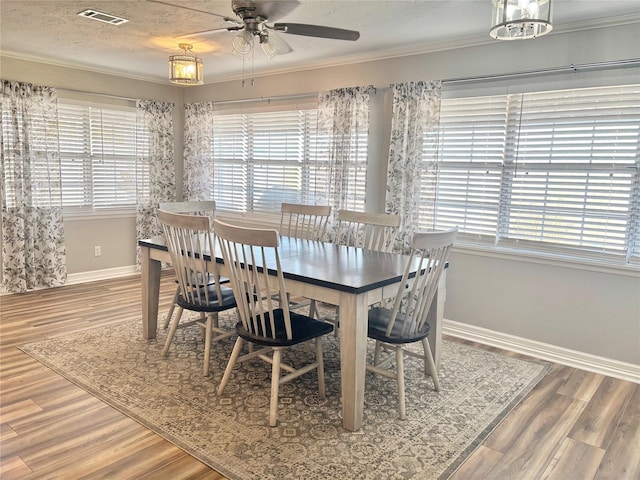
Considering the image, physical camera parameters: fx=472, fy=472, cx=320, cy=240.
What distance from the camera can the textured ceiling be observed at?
3049 mm

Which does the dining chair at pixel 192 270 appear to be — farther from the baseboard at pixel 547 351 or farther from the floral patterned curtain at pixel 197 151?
the floral patterned curtain at pixel 197 151

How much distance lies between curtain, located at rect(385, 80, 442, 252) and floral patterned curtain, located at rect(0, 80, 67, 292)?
3.57 m

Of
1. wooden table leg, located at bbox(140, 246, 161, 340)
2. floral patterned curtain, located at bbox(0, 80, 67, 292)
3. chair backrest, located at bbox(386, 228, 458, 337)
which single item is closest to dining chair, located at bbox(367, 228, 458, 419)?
chair backrest, located at bbox(386, 228, 458, 337)

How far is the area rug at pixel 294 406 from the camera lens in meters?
2.20

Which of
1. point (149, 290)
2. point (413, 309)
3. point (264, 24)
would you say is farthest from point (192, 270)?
point (264, 24)

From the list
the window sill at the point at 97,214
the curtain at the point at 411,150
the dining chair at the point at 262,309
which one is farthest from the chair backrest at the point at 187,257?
the window sill at the point at 97,214

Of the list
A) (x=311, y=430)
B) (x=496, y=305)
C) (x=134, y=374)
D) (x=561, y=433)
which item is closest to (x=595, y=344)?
(x=496, y=305)

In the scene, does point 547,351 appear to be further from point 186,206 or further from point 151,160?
point 151,160

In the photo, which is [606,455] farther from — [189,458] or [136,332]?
[136,332]

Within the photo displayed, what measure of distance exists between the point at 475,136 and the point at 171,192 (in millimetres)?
3937

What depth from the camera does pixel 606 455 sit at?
232 centimetres

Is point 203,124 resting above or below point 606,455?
above

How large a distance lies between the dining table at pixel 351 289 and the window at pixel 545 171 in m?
1.11

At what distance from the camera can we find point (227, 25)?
3.60 m
